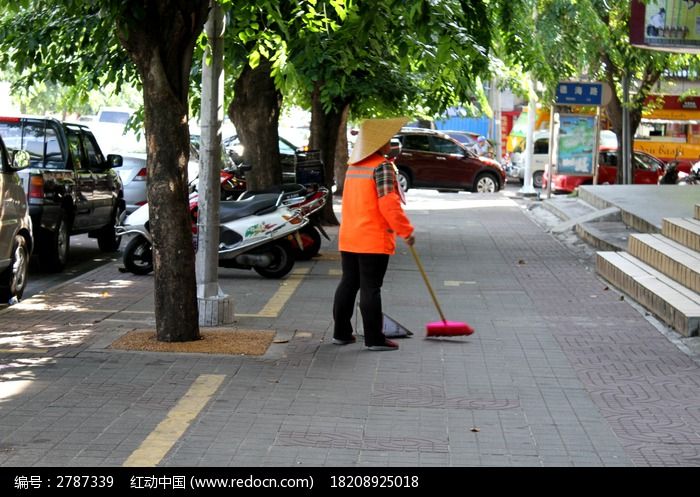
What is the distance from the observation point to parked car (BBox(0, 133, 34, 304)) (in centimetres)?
1149

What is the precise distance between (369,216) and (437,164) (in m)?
24.7

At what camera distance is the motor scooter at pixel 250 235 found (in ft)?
45.2

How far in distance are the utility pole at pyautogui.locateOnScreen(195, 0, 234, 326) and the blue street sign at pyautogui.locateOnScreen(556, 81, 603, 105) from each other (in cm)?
1630

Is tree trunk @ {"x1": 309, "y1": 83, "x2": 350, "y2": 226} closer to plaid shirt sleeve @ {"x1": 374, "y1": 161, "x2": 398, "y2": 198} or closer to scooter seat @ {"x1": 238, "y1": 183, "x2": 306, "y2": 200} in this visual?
scooter seat @ {"x1": 238, "y1": 183, "x2": 306, "y2": 200}

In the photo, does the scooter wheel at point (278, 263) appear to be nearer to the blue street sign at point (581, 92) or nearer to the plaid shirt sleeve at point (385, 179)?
the plaid shirt sleeve at point (385, 179)

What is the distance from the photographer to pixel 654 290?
11.6m

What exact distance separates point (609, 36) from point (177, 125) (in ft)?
53.7

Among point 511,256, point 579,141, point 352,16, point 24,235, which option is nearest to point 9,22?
point 24,235

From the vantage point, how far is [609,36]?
78.6 ft

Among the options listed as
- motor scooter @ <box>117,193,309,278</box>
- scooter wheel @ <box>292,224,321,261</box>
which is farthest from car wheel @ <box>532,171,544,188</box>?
motor scooter @ <box>117,193,309,278</box>

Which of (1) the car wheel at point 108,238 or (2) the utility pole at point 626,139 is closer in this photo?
(1) the car wheel at point 108,238

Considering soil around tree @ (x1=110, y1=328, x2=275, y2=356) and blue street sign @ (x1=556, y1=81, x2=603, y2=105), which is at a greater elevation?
blue street sign @ (x1=556, y1=81, x2=603, y2=105)

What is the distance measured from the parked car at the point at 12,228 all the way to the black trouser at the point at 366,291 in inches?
148

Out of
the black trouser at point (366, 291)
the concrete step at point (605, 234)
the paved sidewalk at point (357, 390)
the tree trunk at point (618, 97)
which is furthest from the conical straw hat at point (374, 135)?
the tree trunk at point (618, 97)
